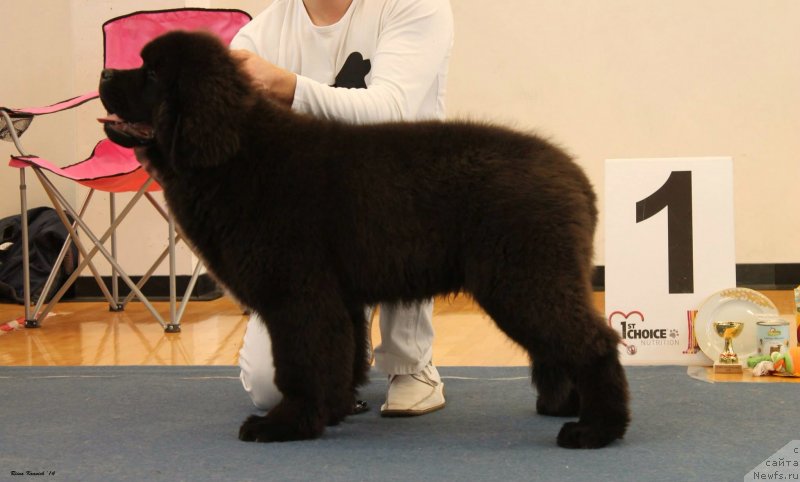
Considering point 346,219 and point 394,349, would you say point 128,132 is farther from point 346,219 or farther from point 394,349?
point 394,349

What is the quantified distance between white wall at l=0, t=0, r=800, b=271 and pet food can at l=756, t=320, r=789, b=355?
8.00ft

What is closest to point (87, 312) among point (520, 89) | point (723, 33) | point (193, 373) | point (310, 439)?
point (193, 373)

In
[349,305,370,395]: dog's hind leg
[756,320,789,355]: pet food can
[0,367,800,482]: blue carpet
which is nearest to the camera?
[0,367,800,482]: blue carpet

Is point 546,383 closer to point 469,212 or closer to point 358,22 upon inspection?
point 469,212

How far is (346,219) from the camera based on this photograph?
7.81 ft

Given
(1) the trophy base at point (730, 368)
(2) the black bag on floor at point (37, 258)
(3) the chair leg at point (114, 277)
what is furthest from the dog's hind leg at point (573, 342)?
(2) the black bag on floor at point (37, 258)

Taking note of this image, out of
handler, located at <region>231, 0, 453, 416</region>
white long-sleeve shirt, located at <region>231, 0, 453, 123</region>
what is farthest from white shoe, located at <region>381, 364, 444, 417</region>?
white long-sleeve shirt, located at <region>231, 0, 453, 123</region>

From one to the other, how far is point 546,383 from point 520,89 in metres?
3.86

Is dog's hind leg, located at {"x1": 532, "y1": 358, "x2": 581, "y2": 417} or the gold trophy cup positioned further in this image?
the gold trophy cup

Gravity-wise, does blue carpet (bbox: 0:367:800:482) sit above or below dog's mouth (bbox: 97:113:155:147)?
below

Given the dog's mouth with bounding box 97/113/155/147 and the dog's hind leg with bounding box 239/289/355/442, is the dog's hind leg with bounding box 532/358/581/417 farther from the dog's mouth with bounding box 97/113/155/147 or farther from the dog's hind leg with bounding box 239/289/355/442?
the dog's mouth with bounding box 97/113/155/147

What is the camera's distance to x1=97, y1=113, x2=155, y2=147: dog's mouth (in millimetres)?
2410

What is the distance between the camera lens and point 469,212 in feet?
7.62

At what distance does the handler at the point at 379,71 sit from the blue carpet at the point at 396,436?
143 mm
